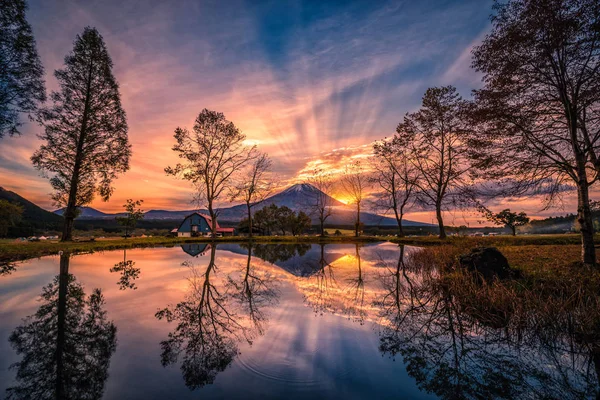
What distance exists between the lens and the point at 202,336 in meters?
4.42

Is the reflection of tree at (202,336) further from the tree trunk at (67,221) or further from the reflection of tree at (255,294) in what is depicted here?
the tree trunk at (67,221)

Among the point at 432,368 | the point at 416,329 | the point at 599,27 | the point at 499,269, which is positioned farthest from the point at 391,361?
the point at 599,27

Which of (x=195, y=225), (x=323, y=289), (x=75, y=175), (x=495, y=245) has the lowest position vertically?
(x=323, y=289)

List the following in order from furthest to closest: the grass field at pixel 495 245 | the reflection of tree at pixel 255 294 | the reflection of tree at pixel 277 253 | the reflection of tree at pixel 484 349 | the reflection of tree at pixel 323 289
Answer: the reflection of tree at pixel 277 253, the grass field at pixel 495 245, the reflection of tree at pixel 323 289, the reflection of tree at pixel 255 294, the reflection of tree at pixel 484 349

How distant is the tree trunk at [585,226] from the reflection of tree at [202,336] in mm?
11535

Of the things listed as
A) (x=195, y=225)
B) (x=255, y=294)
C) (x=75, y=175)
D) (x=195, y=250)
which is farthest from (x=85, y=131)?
(x=195, y=225)

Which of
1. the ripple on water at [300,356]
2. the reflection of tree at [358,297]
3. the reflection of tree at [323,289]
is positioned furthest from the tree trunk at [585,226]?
the ripple on water at [300,356]

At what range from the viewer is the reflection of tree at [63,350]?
2834 millimetres

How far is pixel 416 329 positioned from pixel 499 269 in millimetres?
5172

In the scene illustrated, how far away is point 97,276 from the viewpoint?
964 cm

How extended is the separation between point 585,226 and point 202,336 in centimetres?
1284

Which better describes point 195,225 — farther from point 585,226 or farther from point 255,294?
point 585,226

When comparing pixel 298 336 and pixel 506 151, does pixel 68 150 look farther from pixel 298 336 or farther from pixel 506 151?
pixel 506 151

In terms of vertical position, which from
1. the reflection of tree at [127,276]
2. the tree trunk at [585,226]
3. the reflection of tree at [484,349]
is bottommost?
the reflection of tree at [127,276]
